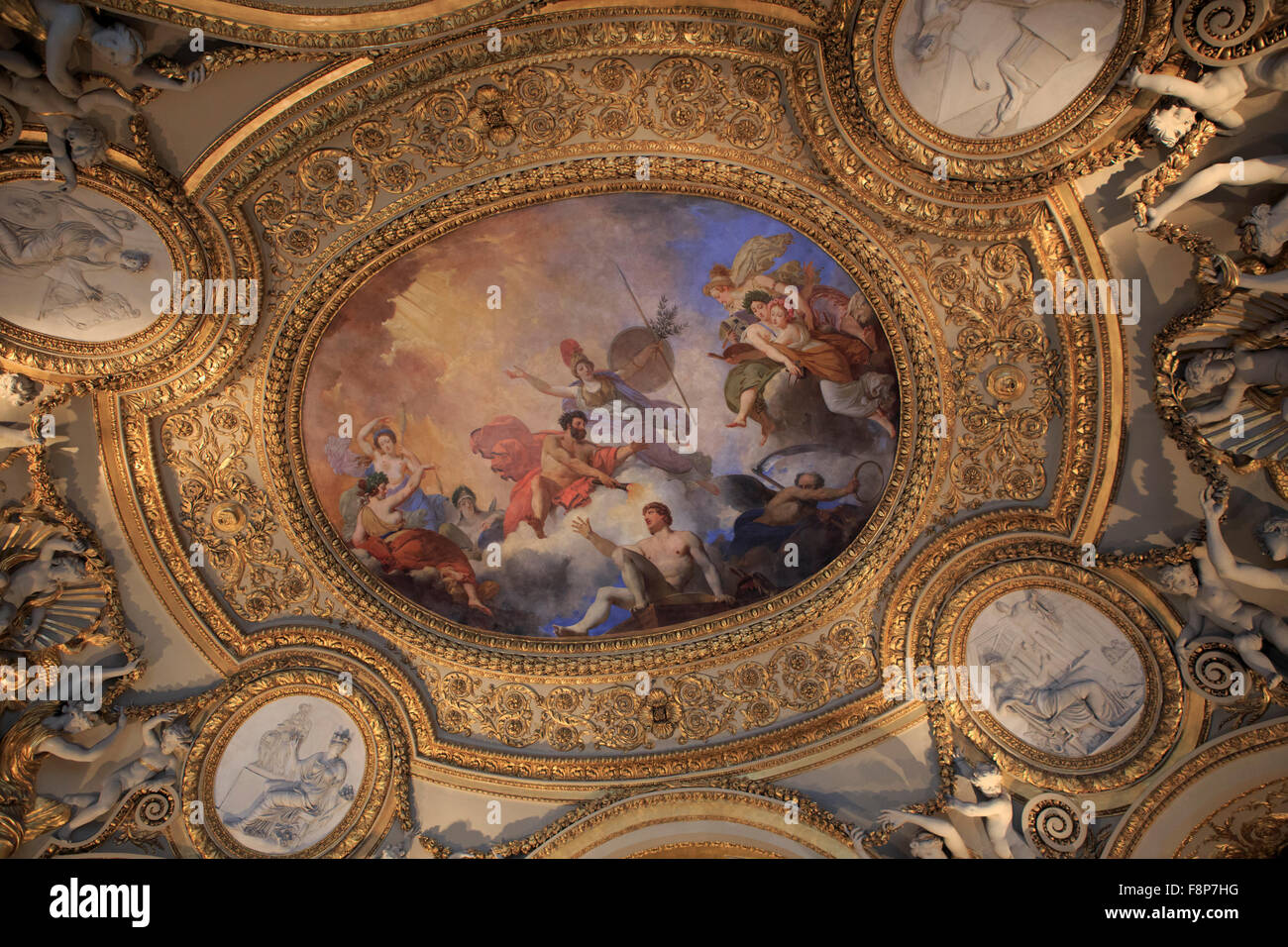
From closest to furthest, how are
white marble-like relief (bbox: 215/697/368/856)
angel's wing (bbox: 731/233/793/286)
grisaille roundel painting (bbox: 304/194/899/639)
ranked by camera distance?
angel's wing (bbox: 731/233/793/286) < grisaille roundel painting (bbox: 304/194/899/639) < white marble-like relief (bbox: 215/697/368/856)

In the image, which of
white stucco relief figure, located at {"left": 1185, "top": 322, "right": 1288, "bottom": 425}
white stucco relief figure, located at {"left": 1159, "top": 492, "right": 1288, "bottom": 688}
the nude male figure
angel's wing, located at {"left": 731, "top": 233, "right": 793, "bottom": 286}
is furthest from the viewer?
the nude male figure

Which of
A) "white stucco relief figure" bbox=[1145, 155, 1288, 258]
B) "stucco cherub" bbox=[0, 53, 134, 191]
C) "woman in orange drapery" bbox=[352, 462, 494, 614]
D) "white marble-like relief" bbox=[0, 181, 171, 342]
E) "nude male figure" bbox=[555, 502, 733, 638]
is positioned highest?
"stucco cherub" bbox=[0, 53, 134, 191]

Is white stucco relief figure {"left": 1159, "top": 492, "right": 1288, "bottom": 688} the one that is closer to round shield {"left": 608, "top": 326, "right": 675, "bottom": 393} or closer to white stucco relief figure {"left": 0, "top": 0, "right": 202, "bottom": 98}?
round shield {"left": 608, "top": 326, "right": 675, "bottom": 393}

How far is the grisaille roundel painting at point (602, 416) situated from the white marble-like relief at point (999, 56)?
2.28m

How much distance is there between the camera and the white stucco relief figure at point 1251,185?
8.29 meters

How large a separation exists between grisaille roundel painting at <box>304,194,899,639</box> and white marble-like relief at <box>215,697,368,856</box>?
207cm

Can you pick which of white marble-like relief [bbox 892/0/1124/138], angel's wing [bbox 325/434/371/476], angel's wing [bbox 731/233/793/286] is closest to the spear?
angel's wing [bbox 731/233/793/286]

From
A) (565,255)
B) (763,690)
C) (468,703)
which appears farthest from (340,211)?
(763,690)

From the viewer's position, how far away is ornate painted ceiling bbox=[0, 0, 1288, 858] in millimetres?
9000

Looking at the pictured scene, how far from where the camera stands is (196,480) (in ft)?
37.6

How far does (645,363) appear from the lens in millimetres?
11617

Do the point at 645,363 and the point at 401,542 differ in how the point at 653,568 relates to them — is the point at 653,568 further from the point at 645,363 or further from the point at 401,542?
the point at 401,542

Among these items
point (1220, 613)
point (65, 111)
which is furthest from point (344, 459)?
point (1220, 613)
